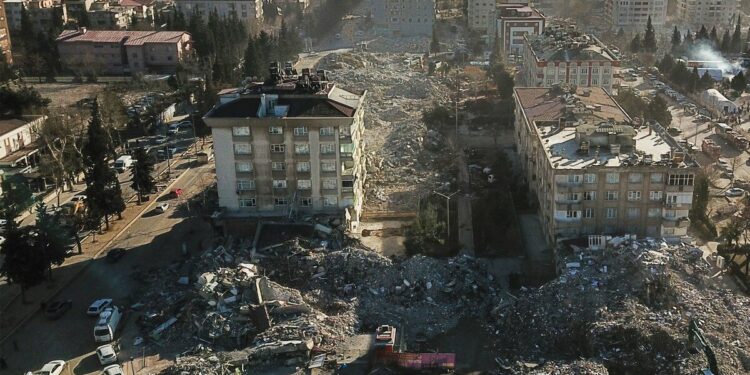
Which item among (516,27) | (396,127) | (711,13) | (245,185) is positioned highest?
(516,27)

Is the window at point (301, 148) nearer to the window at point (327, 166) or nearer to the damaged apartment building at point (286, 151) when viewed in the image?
the damaged apartment building at point (286, 151)

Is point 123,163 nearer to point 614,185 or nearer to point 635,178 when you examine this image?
point 614,185

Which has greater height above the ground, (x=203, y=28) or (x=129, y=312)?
(x=203, y=28)

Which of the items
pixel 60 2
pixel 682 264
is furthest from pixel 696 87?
pixel 60 2

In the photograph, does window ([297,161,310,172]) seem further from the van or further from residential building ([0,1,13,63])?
residential building ([0,1,13,63])

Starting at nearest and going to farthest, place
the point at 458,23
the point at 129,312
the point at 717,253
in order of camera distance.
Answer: the point at 129,312
the point at 717,253
the point at 458,23

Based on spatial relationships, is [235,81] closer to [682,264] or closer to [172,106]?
[172,106]

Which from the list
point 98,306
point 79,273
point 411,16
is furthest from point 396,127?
point 411,16

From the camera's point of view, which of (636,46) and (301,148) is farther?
(636,46)
